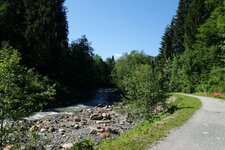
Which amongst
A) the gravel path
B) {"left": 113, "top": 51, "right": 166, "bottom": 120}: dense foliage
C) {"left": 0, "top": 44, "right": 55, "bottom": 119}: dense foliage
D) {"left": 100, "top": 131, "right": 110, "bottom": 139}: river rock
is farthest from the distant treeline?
{"left": 0, "top": 44, "right": 55, "bottom": 119}: dense foliage

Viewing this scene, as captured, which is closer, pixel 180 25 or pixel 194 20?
pixel 194 20

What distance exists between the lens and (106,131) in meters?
18.9

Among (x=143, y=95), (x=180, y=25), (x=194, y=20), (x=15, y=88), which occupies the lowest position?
(x=143, y=95)

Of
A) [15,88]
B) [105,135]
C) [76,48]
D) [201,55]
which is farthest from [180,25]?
[15,88]

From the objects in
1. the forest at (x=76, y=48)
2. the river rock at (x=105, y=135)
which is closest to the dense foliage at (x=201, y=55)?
the forest at (x=76, y=48)

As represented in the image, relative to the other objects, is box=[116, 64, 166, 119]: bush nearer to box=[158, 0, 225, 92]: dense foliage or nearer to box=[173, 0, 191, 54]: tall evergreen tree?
box=[158, 0, 225, 92]: dense foliage

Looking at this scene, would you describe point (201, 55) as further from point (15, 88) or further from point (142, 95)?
point (15, 88)

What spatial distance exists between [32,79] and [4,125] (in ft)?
5.04

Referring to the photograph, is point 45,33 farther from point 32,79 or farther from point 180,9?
point 32,79

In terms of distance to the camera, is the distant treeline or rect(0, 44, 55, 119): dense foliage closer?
rect(0, 44, 55, 119): dense foliage

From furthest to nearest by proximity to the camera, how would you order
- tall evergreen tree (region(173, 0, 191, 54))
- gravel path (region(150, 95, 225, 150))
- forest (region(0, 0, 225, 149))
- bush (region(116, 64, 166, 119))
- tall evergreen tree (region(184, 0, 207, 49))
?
tall evergreen tree (region(173, 0, 191, 54)), tall evergreen tree (region(184, 0, 207, 49)), forest (region(0, 0, 225, 149)), bush (region(116, 64, 166, 119)), gravel path (region(150, 95, 225, 150))

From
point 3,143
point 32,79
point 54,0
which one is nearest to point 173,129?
point 32,79

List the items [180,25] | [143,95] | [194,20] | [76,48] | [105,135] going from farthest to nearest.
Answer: [180,25] → [76,48] → [194,20] → [143,95] → [105,135]

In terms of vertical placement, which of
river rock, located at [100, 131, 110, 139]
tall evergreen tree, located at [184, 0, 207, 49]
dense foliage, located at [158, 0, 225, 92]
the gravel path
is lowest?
river rock, located at [100, 131, 110, 139]
